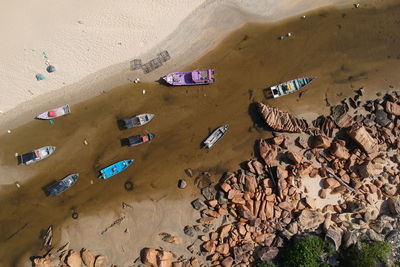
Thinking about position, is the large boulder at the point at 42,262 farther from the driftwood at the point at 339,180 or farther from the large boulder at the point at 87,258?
the driftwood at the point at 339,180

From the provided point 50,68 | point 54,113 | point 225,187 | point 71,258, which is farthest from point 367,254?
→ point 50,68

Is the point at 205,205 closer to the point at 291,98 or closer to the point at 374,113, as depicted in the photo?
the point at 291,98

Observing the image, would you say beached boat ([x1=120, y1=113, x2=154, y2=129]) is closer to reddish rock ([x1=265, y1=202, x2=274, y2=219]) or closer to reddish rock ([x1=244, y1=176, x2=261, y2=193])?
reddish rock ([x1=244, y1=176, x2=261, y2=193])

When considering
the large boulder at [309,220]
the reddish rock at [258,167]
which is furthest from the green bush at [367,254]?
the reddish rock at [258,167]

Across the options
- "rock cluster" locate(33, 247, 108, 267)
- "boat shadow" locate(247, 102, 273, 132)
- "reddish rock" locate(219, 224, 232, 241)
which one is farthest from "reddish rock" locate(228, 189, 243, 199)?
"rock cluster" locate(33, 247, 108, 267)

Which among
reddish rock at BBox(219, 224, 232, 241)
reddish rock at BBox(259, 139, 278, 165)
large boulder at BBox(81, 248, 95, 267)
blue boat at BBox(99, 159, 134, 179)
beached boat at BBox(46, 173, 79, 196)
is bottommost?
reddish rock at BBox(219, 224, 232, 241)

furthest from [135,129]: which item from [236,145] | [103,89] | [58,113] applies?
[236,145]
